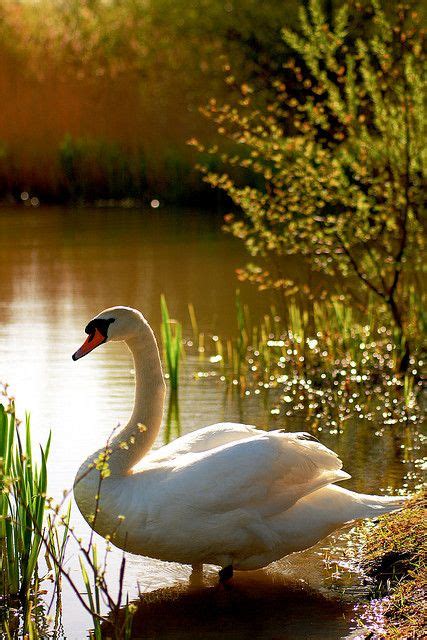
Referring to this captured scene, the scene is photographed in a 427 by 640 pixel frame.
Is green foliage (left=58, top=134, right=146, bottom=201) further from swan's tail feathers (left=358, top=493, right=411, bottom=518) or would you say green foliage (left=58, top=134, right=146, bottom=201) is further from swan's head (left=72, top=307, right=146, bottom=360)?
swan's tail feathers (left=358, top=493, right=411, bottom=518)

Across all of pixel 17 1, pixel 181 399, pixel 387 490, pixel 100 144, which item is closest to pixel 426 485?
pixel 387 490

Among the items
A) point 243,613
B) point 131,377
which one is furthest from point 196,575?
point 131,377

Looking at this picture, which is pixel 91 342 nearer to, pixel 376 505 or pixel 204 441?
pixel 204 441

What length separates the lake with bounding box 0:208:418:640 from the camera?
555cm

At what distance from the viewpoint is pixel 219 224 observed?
82.6 ft

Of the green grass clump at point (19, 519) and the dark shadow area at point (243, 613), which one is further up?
the green grass clump at point (19, 519)

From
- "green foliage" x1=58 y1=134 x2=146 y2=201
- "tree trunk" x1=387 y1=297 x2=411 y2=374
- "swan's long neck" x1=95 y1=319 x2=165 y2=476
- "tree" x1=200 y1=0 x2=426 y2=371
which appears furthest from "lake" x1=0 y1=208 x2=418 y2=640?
"green foliage" x1=58 y1=134 x2=146 y2=201

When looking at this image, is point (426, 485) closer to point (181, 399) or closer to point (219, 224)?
point (181, 399)

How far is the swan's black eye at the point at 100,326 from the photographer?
6.02m

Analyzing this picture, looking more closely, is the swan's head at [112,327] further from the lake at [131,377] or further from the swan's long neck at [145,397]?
the lake at [131,377]

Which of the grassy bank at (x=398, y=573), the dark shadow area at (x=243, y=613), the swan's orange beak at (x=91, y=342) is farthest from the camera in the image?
the swan's orange beak at (x=91, y=342)

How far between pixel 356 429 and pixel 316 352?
6.68 ft

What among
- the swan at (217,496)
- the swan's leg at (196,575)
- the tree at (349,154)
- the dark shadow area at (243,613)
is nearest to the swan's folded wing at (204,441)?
the swan at (217,496)

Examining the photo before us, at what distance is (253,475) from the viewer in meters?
5.66
